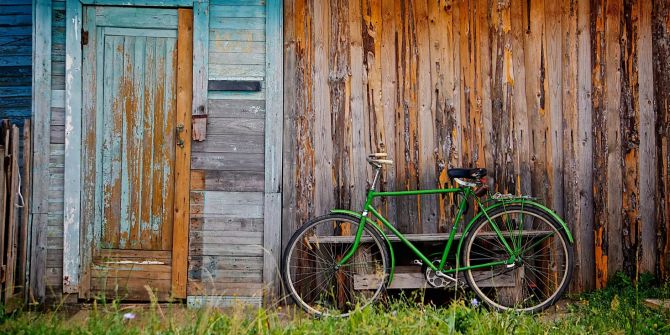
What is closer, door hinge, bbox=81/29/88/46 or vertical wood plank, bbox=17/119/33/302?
vertical wood plank, bbox=17/119/33/302

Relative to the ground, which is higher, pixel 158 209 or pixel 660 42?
pixel 660 42

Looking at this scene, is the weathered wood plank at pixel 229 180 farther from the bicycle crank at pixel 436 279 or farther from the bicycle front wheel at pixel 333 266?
the bicycle crank at pixel 436 279

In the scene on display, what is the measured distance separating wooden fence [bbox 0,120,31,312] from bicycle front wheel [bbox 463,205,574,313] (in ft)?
11.7

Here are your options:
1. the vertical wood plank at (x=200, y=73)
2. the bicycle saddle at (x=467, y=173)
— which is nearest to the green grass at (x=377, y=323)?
the bicycle saddle at (x=467, y=173)

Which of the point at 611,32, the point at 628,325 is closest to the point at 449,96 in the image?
the point at 611,32

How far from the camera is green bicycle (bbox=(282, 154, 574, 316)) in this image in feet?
19.9

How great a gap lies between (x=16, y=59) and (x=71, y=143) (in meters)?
0.87

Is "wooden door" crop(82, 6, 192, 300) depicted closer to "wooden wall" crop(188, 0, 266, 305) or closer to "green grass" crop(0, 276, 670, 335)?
"wooden wall" crop(188, 0, 266, 305)

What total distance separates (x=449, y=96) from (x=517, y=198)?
1.14 metres

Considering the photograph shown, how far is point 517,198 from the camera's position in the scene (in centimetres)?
610

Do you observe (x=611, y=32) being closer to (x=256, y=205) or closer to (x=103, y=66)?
(x=256, y=205)

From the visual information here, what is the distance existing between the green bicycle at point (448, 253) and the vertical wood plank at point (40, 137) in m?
2.11

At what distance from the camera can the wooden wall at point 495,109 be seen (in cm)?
663

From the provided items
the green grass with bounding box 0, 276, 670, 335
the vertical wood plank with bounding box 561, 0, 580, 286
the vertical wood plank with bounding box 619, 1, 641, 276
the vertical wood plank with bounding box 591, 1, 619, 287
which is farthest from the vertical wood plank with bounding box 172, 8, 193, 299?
the vertical wood plank with bounding box 619, 1, 641, 276
